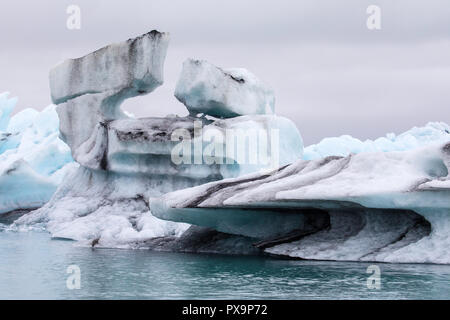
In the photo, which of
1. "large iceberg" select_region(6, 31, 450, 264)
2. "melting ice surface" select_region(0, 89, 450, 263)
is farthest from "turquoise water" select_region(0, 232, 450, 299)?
"melting ice surface" select_region(0, 89, 450, 263)

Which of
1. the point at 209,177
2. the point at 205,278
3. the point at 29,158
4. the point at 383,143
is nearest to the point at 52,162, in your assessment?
the point at 29,158

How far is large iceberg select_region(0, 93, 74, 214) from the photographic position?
74.7 ft

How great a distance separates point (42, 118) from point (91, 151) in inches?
505

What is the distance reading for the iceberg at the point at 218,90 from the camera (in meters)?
19.3

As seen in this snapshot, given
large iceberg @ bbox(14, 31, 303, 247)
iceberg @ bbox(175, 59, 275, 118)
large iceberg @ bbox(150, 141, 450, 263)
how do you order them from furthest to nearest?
iceberg @ bbox(175, 59, 275, 118) < large iceberg @ bbox(14, 31, 303, 247) < large iceberg @ bbox(150, 141, 450, 263)

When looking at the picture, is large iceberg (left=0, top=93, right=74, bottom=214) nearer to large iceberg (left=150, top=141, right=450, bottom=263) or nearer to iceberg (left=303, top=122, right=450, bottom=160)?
iceberg (left=303, top=122, right=450, bottom=160)

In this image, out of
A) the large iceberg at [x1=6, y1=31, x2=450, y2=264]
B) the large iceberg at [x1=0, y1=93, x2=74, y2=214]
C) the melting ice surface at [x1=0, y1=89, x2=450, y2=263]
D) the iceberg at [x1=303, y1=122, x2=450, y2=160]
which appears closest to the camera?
the large iceberg at [x1=6, y1=31, x2=450, y2=264]

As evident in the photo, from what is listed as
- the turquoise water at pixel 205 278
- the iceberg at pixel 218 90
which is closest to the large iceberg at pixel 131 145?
the iceberg at pixel 218 90

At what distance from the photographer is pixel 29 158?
27156 millimetres

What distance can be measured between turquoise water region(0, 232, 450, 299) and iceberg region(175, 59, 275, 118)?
8.22 meters

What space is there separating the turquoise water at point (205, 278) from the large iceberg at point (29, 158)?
37.4 ft

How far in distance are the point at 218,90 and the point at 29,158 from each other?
10.2 m

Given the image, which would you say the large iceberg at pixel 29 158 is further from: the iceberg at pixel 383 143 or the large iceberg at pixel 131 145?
the iceberg at pixel 383 143
